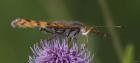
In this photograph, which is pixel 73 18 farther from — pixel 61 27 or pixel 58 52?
pixel 61 27

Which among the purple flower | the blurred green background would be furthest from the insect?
the blurred green background

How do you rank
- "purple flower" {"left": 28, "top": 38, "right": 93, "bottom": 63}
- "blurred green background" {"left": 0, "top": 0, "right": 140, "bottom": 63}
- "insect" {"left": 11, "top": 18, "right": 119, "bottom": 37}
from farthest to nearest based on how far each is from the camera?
"blurred green background" {"left": 0, "top": 0, "right": 140, "bottom": 63} < "purple flower" {"left": 28, "top": 38, "right": 93, "bottom": 63} < "insect" {"left": 11, "top": 18, "right": 119, "bottom": 37}

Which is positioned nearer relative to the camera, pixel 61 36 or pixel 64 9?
pixel 61 36

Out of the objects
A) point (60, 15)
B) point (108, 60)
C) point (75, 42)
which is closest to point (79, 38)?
point (75, 42)

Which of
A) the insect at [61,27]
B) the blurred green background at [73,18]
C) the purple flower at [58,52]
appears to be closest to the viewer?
the insect at [61,27]

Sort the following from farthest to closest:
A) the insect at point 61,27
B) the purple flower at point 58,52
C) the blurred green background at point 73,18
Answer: the blurred green background at point 73,18 < the purple flower at point 58,52 < the insect at point 61,27

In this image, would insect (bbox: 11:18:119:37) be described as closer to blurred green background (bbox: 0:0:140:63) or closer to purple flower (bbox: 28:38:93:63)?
purple flower (bbox: 28:38:93:63)

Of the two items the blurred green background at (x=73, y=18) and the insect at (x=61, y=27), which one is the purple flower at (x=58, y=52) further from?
the blurred green background at (x=73, y=18)

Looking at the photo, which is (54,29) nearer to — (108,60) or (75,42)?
(75,42)

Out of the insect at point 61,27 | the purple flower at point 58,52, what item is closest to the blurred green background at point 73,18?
the purple flower at point 58,52
